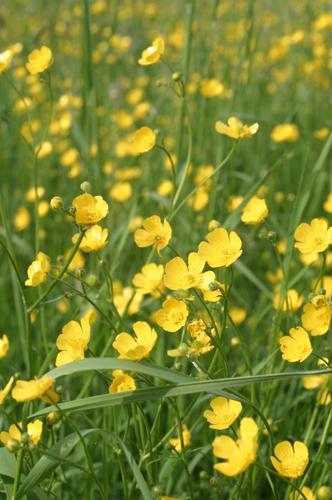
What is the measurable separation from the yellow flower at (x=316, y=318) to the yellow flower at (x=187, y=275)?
0.66 ft

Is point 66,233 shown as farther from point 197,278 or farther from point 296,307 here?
point 197,278

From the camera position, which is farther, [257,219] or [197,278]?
[257,219]

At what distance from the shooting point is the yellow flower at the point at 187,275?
4.31ft

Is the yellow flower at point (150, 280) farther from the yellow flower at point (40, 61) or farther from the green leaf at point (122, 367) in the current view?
the yellow flower at point (40, 61)

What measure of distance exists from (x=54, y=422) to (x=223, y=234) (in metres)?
0.53

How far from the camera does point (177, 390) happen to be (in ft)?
3.67

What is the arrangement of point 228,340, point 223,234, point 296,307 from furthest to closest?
point 228,340
point 296,307
point 223,234

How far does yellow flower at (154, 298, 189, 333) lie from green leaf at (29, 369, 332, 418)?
0.21m

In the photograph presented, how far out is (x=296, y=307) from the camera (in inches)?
69.7

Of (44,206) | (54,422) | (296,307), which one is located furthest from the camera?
(44,206)

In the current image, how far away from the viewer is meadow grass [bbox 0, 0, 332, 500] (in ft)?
4.06

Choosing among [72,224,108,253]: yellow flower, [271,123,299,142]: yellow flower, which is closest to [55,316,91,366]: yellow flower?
[72,224,108,253]: yellow flower

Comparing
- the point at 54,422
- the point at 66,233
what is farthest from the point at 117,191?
the point at 54,422

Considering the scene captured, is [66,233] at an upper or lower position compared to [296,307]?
lower
